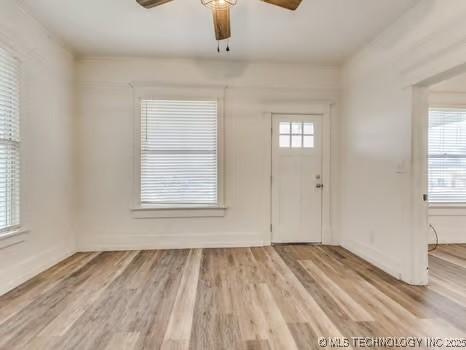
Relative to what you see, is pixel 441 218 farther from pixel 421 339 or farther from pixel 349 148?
pixel 421 339

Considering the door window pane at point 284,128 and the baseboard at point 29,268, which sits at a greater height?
the door window pane at point 284,128

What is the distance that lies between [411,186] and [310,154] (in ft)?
5.16

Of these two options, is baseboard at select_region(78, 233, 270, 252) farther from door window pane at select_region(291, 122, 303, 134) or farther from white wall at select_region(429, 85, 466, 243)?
white wall at select_region(429, 85, 466, 243)

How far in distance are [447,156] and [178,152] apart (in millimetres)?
4101

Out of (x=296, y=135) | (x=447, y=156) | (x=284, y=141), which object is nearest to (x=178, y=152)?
(x=284, y=141)

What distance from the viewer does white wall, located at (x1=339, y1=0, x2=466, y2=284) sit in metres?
2.34

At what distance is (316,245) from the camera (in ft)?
13.0

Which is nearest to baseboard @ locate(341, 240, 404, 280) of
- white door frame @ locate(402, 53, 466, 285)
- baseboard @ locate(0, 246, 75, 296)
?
white door frame @ locate(402, 53, 466, 285)

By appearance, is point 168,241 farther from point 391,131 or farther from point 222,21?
point 391,131

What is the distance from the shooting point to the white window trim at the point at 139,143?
3.76m

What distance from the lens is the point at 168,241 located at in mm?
3816

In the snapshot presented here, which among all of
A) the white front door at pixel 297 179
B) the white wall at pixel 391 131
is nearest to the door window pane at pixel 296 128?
the white front door at pixel 297 179

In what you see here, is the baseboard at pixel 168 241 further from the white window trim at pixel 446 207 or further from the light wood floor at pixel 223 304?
the white window trim at pixel 446 207

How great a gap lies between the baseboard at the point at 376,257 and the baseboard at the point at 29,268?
12.8 ft
